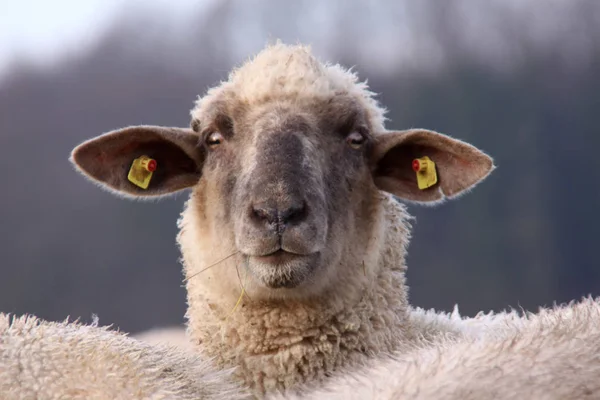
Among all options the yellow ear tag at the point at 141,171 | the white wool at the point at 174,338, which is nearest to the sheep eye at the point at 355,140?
the yellow ear tag at the point at 141,171

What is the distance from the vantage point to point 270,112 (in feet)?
11.5

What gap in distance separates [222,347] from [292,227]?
835 mm

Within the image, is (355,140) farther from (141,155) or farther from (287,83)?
(141,155)

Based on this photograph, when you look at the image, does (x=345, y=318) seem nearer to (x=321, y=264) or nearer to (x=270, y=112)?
(x=321, y=264)

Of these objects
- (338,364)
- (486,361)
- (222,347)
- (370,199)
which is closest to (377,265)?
(370,199)

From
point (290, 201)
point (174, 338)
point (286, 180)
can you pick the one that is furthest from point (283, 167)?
point (174, 338)

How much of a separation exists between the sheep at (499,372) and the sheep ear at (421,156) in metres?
1.95

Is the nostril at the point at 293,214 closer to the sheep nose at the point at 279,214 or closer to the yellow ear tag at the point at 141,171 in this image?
the sheep nose at the point at 279,214

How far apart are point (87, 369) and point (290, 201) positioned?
57.9 inches

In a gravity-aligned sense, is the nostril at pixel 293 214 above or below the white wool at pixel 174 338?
above

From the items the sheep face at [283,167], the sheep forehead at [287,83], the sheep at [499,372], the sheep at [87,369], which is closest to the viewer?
the sheep at [499,372]

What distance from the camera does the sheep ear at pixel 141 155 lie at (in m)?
3.68

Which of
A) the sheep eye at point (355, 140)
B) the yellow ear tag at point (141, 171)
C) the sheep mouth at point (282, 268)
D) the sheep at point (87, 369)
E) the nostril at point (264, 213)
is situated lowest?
the sheep at point (87, 369)

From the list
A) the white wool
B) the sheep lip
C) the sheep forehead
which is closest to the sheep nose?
the sheep lip
